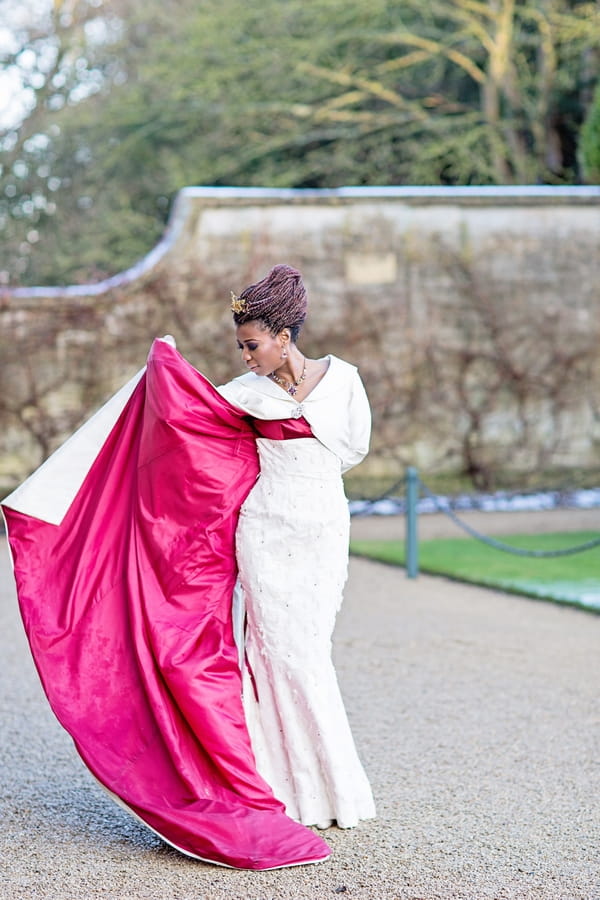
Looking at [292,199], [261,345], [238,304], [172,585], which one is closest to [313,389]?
[261,345]

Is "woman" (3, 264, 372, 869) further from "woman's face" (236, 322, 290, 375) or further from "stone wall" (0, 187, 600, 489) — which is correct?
"stone wall" (0, 187, 600, 489)

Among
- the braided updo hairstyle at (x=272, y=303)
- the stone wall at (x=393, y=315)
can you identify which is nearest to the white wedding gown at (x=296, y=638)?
the braided updo hairstyle at (x=272, y=303)

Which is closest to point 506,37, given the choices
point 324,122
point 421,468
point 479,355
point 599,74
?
point 599,74

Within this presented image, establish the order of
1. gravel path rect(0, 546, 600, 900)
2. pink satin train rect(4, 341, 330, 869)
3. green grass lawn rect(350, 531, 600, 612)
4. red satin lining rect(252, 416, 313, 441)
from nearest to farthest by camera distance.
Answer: gravel path rect(0, 546, 600, 900)
pink satin train rect(4, 341, 330, 869)
red satin lining rect(252, 416, 313, 441)
green grass lawn rect(350, 531, 600, 612)

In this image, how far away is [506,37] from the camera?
17297mm

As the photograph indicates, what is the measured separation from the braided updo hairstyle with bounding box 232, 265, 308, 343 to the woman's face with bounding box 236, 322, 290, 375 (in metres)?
0.02

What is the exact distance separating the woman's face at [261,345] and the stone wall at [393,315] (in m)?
9.85

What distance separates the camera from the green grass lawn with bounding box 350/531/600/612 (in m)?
8.41

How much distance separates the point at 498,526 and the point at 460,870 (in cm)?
861

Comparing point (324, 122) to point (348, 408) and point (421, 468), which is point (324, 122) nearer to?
point (421, 468)

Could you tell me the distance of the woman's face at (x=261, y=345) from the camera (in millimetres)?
3566

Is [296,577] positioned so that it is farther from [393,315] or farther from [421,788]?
[393,315]

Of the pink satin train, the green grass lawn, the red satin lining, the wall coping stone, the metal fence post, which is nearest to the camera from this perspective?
the pink satin train

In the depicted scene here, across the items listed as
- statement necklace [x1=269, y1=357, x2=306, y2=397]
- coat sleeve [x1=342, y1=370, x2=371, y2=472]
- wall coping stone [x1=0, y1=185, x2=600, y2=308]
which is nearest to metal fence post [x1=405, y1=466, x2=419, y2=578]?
wall coping stone [x1=0, y1=185, x2=600, y2=308]
